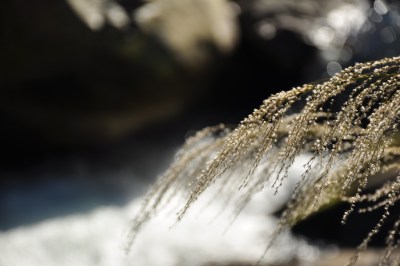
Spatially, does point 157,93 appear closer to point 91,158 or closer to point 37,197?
point 91,158

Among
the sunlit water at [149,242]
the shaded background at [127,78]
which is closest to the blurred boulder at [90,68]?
the shaded background at [127,78]

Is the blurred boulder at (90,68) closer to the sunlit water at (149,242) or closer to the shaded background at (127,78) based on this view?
the shaded background at (127,78)

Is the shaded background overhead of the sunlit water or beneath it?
overhead

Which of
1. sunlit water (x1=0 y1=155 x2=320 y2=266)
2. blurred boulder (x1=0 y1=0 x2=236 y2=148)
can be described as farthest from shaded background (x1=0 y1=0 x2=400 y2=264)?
sunlit water (x1=0 y1=155 x2=320 y2=266)

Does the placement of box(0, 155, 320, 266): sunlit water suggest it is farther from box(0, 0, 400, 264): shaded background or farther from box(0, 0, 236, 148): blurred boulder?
box(0, 0, 236, 148): blurred boulder

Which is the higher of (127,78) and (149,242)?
(127,78)

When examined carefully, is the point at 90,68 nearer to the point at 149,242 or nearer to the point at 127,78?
the point at 127,78

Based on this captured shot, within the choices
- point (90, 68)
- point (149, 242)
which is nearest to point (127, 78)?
point (90, 68)

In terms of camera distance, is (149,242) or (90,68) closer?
(149,242)
